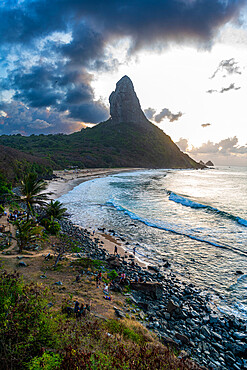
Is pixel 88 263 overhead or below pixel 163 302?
overhead

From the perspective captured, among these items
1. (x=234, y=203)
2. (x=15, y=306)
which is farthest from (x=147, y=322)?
(x=234, y=203)

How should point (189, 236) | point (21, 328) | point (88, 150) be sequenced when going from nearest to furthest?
1. point (21, 328)
2. point (189, 236)
3. point (88, 150)

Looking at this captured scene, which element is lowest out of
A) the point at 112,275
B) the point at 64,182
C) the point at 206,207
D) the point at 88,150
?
the point at 206,207

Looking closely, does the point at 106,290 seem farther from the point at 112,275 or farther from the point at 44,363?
the point at 44,363

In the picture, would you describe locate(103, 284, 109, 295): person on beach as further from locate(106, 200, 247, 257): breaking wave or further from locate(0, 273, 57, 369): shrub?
locate(106, 200, 247, 257): breaking wave

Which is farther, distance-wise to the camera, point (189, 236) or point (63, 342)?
point (189, 236)

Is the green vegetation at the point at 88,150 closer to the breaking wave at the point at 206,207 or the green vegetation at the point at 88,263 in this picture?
the breaking wave at the point at 206,207

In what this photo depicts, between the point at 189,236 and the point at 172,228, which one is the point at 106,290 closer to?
the point at 189,236

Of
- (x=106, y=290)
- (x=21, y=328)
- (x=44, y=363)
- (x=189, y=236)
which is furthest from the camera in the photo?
(x=189, y=236)

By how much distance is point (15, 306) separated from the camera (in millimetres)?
6191

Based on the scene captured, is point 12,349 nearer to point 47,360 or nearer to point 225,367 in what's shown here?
point 47,360

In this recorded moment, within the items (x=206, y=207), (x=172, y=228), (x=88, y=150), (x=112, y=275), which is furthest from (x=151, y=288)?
(x=88, y=150)

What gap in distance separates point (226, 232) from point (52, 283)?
23343mm

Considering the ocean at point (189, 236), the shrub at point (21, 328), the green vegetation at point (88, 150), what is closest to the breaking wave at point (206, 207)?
the ocean at point (189, 236)
